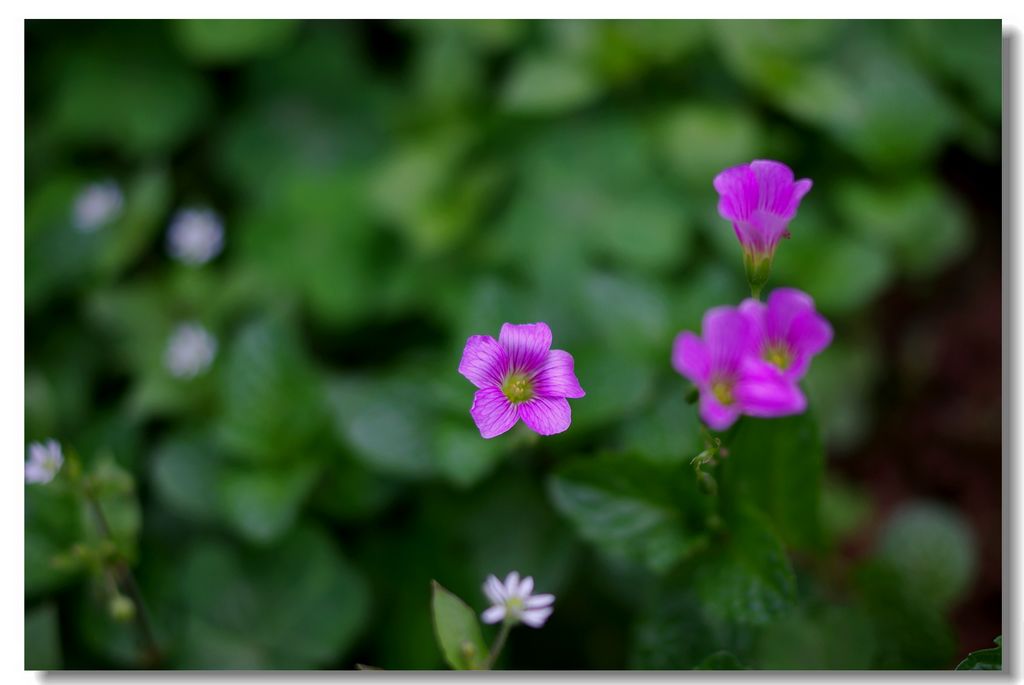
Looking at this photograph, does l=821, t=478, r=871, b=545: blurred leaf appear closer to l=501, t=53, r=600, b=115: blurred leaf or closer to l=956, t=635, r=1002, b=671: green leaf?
l=956, t=635, r=1002, b=671: green leaf

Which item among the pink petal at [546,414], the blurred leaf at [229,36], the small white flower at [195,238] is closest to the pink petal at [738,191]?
the pink petal at [546,414]

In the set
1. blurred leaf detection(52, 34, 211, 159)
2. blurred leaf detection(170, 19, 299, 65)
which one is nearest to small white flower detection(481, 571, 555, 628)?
blurred leaf detection(170, 19, 299, 65)

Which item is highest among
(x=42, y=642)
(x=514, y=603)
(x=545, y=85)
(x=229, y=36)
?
(x=229, y=36)

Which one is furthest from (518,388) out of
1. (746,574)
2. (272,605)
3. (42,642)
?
(42,642)

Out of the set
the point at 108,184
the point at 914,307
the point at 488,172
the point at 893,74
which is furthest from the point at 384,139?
the point at 914,307

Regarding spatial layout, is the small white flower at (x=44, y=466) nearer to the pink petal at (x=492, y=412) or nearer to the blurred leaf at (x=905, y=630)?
the pink petal at (x=492, y=412)

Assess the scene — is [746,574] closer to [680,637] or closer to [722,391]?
[680,637]
